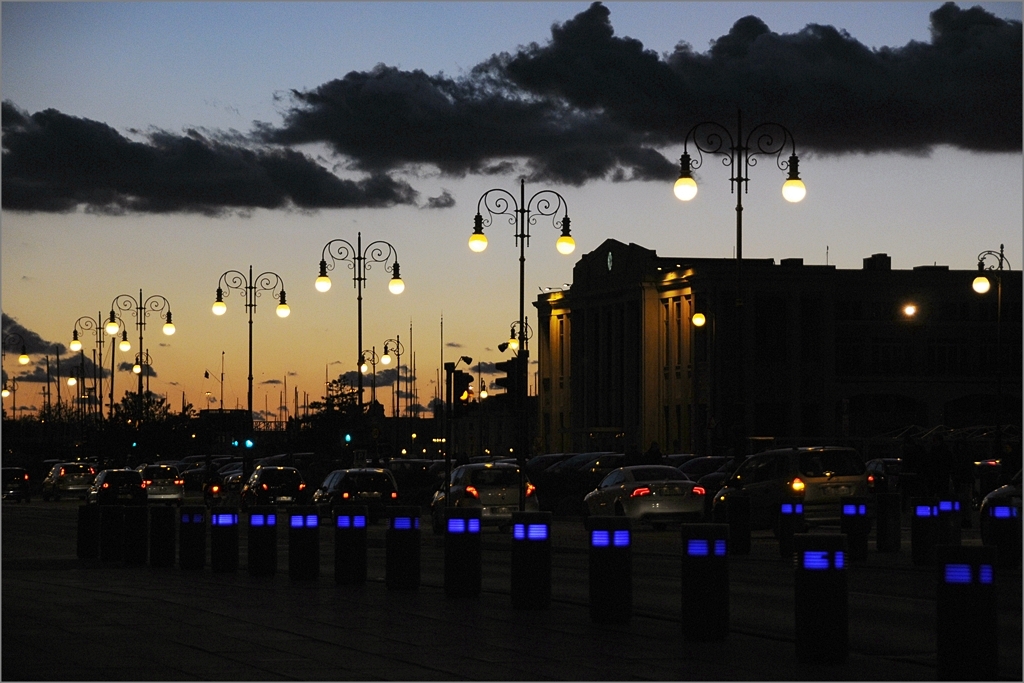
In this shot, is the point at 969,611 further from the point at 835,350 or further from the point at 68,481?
the point at 835,350

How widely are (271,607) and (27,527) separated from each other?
25384mm

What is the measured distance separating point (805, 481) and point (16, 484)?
44.7m

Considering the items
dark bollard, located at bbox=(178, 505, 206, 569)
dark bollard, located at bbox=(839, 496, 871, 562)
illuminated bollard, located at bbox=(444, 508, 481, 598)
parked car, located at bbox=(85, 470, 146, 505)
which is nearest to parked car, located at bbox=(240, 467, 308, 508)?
parked car, located at bbox=(85, 470, 146, 505)

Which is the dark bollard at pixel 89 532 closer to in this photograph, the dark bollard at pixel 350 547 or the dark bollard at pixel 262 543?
the dark bollard at pixel 262 543

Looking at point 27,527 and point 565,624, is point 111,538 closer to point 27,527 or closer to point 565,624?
point 565,624

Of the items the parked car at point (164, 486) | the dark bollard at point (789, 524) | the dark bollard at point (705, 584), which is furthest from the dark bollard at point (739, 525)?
the parked car at point (164, 486)

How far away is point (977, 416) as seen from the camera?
107 m

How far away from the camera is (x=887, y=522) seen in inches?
993

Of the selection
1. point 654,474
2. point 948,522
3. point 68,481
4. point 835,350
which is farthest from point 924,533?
point 835,350

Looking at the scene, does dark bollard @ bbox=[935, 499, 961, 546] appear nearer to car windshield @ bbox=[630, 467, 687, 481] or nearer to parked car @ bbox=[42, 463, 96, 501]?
car windshield @ bbox=[630, 467, 687, 481]

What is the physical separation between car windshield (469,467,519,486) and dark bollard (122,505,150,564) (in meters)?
12.9

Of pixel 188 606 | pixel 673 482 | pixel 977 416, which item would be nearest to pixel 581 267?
pixel 977 416

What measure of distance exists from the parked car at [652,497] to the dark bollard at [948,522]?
965 centimetres

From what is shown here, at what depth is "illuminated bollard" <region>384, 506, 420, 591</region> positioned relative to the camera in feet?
56.8
